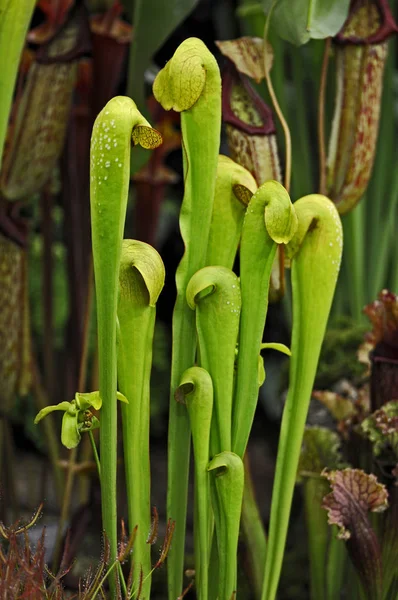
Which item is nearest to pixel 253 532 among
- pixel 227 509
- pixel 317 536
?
pixel 317 536

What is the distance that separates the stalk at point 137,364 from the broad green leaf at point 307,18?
0.29 meters

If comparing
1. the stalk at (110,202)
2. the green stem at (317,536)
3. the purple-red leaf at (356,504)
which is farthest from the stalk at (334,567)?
the stalk at (110,202)

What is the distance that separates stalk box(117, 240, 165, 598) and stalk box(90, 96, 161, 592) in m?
0.03

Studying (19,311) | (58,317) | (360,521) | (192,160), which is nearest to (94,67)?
(19,311)

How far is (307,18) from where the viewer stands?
0.65 m

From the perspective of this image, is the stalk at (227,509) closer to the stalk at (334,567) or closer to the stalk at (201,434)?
the stalk at (201,434)

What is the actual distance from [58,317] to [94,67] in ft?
3.44

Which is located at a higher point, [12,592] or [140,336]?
[140,336]

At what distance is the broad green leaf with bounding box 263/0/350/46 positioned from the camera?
647mm

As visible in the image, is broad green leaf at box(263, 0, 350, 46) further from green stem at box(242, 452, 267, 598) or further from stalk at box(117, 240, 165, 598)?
green stem at box(242, 452, 267, 598)

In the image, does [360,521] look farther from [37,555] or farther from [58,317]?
[58,317]

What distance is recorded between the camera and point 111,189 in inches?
17.8

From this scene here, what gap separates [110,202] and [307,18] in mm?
311

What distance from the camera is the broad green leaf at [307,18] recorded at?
2.12 ft
